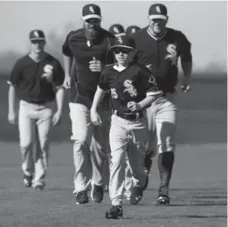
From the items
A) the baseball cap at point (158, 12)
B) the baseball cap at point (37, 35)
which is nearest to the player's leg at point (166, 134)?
the baseball cap at point (158, 12)

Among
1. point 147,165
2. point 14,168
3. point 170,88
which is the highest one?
point 170,88

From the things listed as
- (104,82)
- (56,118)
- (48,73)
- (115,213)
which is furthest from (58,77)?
(115,213)

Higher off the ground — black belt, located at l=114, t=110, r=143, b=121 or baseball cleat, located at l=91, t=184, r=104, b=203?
black belt, located at l=114, t=110, r=143, b=121

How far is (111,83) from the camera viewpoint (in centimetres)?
1130

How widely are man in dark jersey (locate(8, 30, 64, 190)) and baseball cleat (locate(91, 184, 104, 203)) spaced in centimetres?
205

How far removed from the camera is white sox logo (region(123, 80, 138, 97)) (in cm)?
1122

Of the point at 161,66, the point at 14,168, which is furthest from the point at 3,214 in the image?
the point at 14,168

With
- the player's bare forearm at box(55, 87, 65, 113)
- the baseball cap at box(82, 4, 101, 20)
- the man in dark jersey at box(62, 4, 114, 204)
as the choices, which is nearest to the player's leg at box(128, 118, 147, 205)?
the man in dark jersey at box(62, 4, 114, 204)

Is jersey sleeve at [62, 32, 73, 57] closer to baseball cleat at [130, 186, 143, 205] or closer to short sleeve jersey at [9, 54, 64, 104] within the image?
baseball cleat at [130, 186, 143, 205]

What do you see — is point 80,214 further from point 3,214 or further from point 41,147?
point 41,147

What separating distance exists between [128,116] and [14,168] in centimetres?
777

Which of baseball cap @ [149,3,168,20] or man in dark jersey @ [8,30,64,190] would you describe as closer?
baseball cap @ [149,3,168,20]

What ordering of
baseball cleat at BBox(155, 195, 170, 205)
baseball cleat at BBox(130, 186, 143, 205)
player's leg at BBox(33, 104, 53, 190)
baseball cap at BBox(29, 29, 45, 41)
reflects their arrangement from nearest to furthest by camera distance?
1. baseball cleat at BBox(130, 186, 143, 205)
2. baseball cleat at BBox(155, 195, 170, 205)
3. player's leg at BBox(33, 104, 53, 190)
4. baseball cap at BBox(29, 29, 45, 41)

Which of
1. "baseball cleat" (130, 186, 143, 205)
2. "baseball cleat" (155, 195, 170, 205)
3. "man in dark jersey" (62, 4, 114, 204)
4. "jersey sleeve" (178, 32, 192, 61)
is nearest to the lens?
"baseball cleat" (130, 186, 143, 205)
